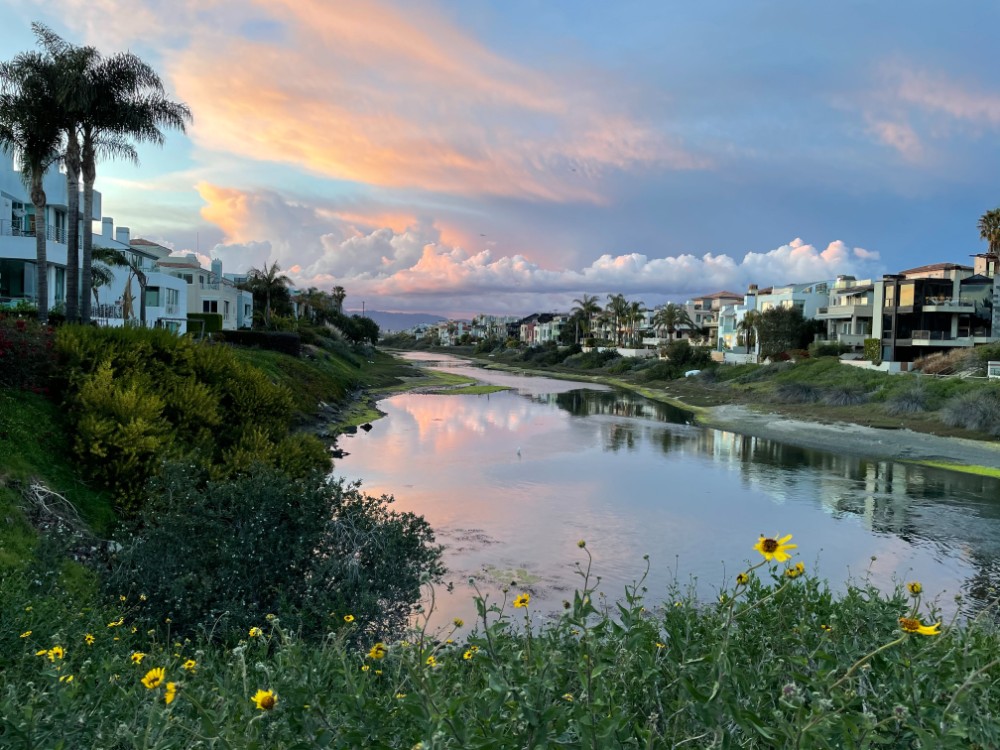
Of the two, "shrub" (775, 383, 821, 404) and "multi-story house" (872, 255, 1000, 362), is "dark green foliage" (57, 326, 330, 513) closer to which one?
"shrub" (775, 383, 821, 404)

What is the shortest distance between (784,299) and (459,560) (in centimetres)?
8534

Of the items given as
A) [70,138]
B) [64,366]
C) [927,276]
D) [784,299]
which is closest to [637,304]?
[784,299]

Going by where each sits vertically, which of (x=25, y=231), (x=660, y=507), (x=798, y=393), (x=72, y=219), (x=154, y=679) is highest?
(x=25, y=231)

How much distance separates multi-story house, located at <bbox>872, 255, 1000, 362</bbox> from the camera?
6662 cm

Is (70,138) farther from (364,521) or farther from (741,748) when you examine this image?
(741,748)

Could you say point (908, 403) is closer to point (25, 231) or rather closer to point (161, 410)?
point (161, 410)

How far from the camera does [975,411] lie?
42.8m

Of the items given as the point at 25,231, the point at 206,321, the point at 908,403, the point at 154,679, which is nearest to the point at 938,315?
the point at 908,403

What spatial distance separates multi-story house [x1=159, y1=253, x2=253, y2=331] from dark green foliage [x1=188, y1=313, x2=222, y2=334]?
4.47ft

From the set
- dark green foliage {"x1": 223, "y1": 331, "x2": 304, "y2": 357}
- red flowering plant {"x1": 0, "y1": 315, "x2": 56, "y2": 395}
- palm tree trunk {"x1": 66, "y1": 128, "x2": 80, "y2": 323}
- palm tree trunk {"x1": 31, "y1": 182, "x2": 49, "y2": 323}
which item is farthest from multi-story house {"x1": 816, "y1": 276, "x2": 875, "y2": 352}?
red flowering plant {"x1": 0, "y1": 315, "x2": 56, "y2": 395}

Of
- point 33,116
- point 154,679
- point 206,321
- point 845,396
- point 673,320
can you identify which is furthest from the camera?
point 673,320

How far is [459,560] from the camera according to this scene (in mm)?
19312

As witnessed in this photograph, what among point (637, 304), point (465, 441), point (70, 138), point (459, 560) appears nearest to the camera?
point (459, 560)

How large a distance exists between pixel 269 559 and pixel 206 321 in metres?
56.5
